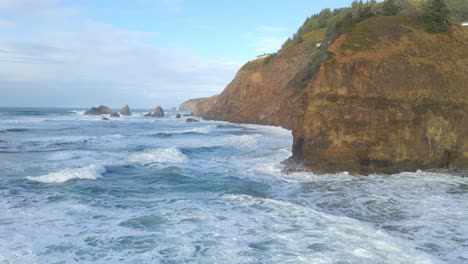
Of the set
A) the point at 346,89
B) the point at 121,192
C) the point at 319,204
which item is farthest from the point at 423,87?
the point at 121,192

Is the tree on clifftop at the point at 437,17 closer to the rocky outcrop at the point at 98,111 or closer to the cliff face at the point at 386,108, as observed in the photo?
the cliff face at the point at 386,108

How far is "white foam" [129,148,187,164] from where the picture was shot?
74.9ft

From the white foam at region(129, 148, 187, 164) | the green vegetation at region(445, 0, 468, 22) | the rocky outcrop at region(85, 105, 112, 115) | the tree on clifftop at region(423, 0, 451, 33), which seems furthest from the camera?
the rocky outcrop at region(85, 105, 112, 115)

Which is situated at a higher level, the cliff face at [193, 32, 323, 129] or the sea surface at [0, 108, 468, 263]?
the cliff face at [193, 32, 323, 129]

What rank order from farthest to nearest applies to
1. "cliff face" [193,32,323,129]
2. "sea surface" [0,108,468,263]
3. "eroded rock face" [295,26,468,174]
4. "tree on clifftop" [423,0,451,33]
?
"cliff face" [193,32,323,129], "tree on clifftop" [423,0,451,33], "eroded rock face" [295,26,468,174], "sea surface" [0,108,468,263]

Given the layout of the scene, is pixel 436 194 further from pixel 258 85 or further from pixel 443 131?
pixel 258 85

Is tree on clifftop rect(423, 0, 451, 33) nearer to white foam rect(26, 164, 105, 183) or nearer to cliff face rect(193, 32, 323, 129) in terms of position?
white foam rect(26, 164, 105, 183)

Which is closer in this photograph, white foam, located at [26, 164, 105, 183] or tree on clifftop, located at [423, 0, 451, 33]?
white foam, located at [26, 164, 105, 183]

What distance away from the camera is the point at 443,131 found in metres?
17.5

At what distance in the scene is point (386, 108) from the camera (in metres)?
17.5

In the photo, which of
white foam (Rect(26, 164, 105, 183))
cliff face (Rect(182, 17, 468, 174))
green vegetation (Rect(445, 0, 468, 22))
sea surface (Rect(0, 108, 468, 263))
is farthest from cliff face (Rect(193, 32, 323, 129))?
sea surface (Rect(0, 108, 468, 263))

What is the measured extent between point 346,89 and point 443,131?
4.58 meters

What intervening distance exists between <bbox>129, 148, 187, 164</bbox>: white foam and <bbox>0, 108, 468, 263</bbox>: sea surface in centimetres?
266

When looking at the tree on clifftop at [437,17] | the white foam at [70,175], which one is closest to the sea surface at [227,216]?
the white foam at [70,175]
